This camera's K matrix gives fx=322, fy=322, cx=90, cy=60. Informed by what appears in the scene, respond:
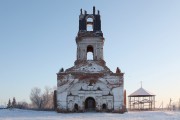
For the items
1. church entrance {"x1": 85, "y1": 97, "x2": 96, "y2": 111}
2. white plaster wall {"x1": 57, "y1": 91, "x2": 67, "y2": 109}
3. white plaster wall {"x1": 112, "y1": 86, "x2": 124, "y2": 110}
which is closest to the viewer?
white plaster wall {"x1": 57, "y1": 91, "x2": 67, "y2": 109}

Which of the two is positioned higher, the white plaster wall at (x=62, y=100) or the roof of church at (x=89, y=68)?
the roof of church at (x=89, y=68)

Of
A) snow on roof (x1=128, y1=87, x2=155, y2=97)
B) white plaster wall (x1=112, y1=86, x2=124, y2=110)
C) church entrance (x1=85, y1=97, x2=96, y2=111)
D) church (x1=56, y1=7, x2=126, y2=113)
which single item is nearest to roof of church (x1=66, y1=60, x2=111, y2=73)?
church (x1=56, y1=7, x2=126, y2=113)

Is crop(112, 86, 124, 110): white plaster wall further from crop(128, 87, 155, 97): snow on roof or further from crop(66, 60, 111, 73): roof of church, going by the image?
crop(128, 87, 155, 97): snow on roof

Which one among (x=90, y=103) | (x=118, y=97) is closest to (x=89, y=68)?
(x=90, y=103)

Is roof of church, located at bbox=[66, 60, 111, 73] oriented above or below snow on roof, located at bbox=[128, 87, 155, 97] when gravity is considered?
above

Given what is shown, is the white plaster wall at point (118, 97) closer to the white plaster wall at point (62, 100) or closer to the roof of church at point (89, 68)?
the roof of church at point (89, 68)

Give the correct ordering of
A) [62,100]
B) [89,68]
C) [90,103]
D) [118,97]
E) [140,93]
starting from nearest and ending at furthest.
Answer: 1. [62,100]
2. [118,97]
3. [89,68]
4. [90,103]
5. [140,93]

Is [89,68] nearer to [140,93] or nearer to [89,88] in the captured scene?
[89,88]

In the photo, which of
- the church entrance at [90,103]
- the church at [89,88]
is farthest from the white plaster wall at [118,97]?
the church entrance at [90,103]

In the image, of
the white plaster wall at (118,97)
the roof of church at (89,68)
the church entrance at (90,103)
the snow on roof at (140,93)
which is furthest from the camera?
the snow on roof at (140,93)

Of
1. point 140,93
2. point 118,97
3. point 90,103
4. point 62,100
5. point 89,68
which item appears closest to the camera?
point 62,100

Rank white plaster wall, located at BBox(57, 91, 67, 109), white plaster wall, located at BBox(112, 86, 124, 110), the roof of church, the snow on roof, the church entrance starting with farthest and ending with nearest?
1. the snow on roof
2. the church entrance
3. the roof of church
4. white plaster wall, located at BBox(112, 86, 124, 110)
5. white plaster wall, located at BBox(57, 91, 67, 109)

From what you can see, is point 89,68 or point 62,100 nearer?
point 62,100

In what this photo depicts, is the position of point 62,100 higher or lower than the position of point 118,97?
lower
